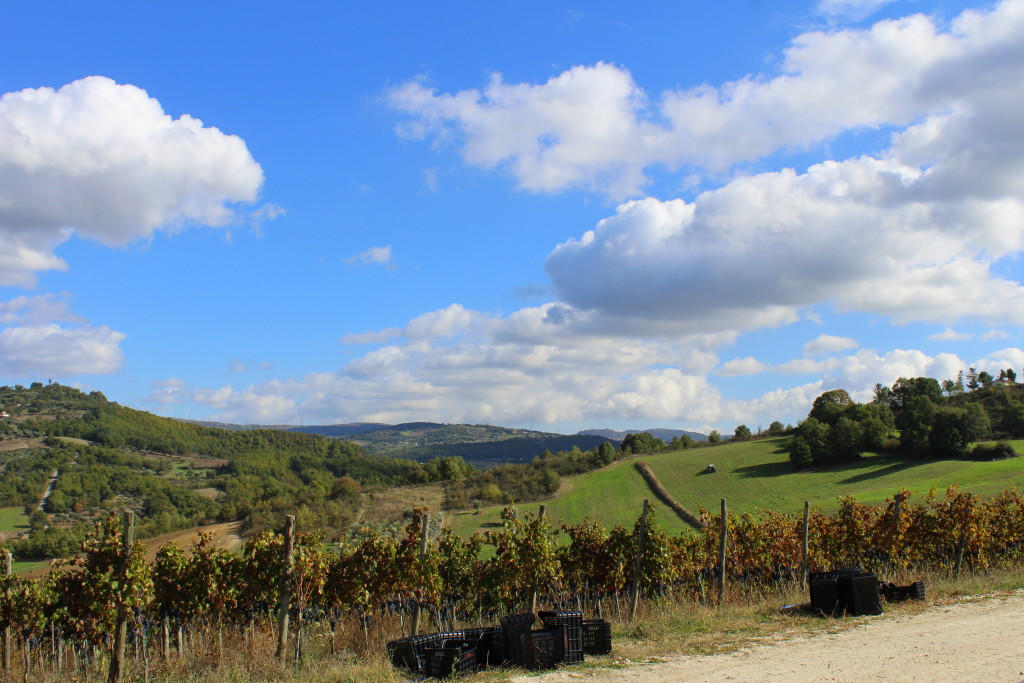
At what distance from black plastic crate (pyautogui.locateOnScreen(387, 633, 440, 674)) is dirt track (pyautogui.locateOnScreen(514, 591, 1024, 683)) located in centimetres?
130

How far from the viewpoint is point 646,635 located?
431 inches

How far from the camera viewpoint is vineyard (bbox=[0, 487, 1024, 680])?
955 cm

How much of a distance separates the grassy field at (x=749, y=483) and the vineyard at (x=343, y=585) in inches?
1491

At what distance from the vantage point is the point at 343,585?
11383 millimetres

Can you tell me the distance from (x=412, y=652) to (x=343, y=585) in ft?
9.20

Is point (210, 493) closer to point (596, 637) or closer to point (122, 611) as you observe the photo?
point (122, 611)

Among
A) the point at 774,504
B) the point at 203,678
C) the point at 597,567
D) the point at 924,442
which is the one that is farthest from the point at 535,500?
the point at 203,678

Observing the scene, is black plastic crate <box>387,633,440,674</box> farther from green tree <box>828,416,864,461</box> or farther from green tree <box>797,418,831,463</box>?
green tree <box>828,416,864,461</box>

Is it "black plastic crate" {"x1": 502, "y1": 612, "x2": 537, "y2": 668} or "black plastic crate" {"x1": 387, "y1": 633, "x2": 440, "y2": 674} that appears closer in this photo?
"black plastic crate" {"x1": 387, "y1": 633, "x2": 440, "y2": 674}

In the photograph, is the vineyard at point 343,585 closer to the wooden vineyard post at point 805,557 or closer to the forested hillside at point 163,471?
the wooden vineyard post at point 805,557

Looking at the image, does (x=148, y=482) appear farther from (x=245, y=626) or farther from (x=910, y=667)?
(x=910, y=667)

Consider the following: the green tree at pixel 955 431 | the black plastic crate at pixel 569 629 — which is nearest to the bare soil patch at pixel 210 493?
the green tree at pixel 955 431

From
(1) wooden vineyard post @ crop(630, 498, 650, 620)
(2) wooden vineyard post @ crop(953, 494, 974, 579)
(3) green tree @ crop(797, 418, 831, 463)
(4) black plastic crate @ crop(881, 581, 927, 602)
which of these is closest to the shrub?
(3) green tree @ crop(797, 418, 831, 463)

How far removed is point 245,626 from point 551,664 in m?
5.56
